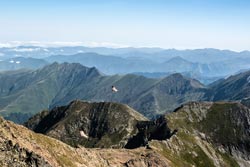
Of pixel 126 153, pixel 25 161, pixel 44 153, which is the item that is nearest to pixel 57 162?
pixel 44 153

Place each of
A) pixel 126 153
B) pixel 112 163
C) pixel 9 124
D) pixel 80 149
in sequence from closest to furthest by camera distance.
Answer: pixel 9 124
pixel 80 149
pixel 112 163
pixel 126 153

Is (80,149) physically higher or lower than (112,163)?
higher

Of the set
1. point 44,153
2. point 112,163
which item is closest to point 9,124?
point 44,153

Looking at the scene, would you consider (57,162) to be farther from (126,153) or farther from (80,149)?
(126,153)

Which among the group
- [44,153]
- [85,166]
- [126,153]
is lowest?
[126,153]

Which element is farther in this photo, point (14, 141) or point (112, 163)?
point (112, 163)

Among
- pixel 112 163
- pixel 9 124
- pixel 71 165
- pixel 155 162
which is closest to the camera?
pixel 9 124

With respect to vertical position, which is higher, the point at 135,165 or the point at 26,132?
the point at 26,132

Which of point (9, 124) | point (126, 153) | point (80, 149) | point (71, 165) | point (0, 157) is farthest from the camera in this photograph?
point (126, 153)

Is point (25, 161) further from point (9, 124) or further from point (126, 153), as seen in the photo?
point (126, 153)
